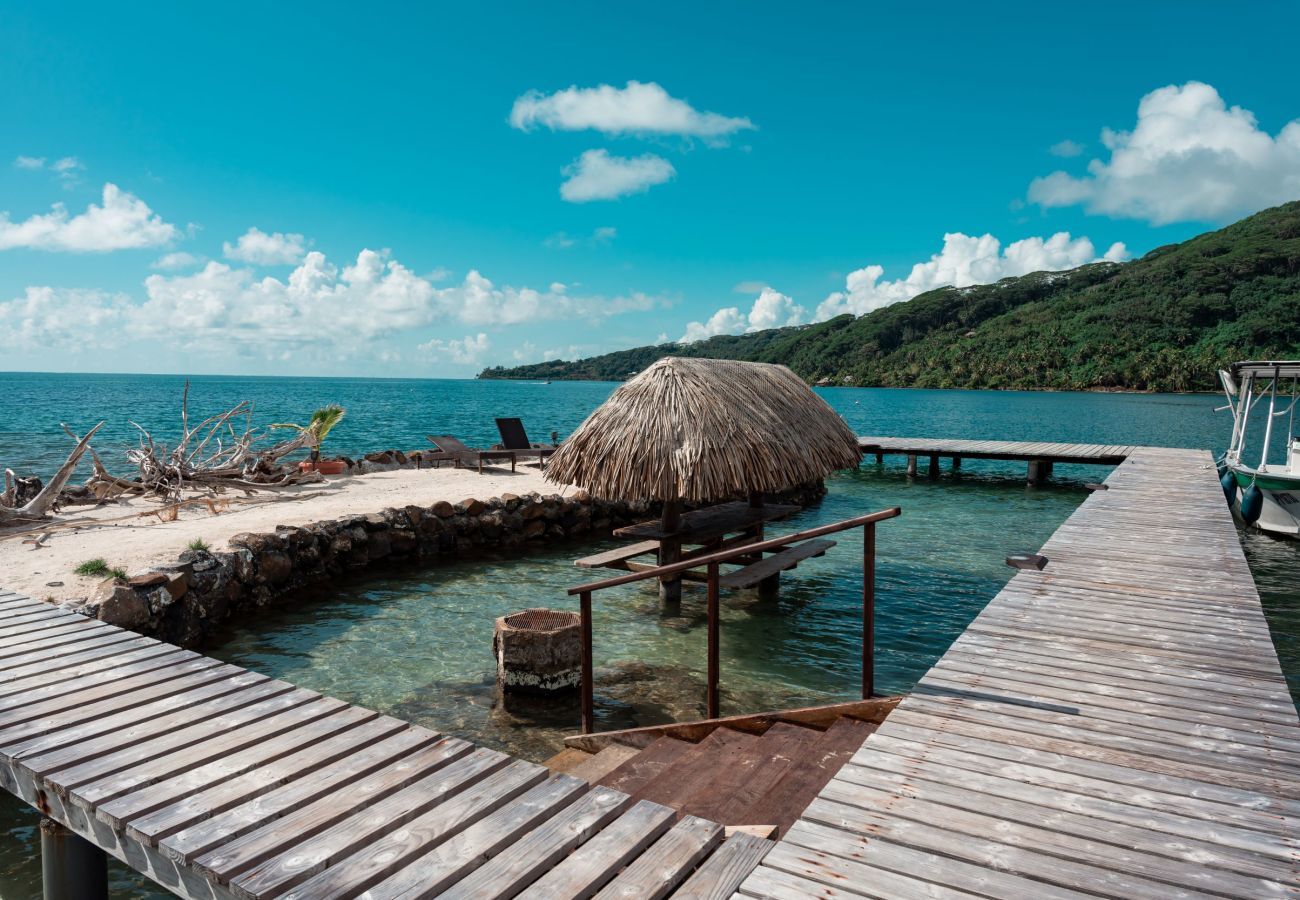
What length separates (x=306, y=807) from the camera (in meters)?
3.13

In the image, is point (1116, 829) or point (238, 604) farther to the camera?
point (238, 604)

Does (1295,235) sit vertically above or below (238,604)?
above

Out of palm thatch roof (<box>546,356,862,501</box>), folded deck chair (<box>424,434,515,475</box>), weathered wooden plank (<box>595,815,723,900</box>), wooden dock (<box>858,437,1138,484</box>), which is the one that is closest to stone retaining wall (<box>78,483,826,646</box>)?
palm thatch roof (<box>546,356,862,501</box>)

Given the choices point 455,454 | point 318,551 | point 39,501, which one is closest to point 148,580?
point 318,551

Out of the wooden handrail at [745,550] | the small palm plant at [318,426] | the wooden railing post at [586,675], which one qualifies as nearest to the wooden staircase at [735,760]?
the wooden railing post at [586,675]

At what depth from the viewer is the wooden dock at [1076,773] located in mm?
2734

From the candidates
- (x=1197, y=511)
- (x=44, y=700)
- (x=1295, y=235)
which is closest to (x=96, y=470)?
(x=44, y=700)

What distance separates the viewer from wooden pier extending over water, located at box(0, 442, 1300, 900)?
270cm

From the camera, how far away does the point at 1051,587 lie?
280 inches

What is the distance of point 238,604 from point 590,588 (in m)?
6.46

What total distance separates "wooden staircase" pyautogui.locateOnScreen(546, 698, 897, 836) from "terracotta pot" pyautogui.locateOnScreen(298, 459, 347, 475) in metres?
14.3

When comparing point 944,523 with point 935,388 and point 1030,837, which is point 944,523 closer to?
point 1030,837

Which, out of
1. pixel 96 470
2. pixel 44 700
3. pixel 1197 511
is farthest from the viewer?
pixel 96 470

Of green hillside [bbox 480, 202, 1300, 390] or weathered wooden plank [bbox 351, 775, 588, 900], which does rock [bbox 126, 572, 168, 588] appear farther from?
green hillside [bbox 480, 202, 1300, 390]
